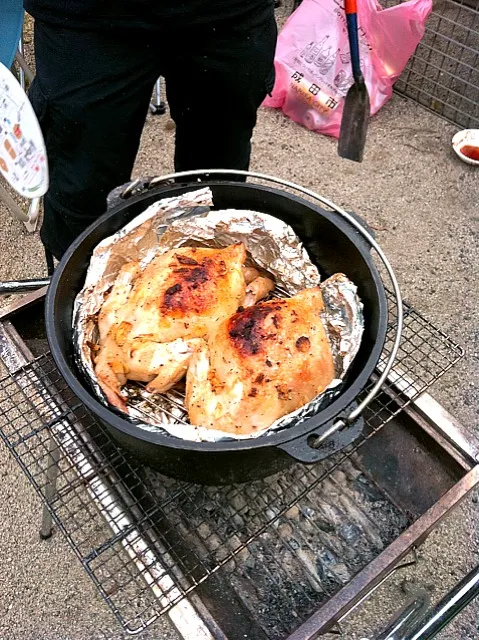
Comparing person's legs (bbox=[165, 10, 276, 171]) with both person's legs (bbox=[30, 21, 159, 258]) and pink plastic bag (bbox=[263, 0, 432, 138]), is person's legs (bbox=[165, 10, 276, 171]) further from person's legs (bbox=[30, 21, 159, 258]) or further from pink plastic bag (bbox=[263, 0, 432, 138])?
pink plastic bag (bbox=[263, 0, 432, 138])

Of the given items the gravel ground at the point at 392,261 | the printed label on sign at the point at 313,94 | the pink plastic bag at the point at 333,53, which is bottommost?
the gravel ground at the point at 392,261

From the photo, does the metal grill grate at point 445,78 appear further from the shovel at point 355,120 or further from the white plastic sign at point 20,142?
the white plastic sign at point 20,142

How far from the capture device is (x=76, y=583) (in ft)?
6.41

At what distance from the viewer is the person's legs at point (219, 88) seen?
1.78 metres

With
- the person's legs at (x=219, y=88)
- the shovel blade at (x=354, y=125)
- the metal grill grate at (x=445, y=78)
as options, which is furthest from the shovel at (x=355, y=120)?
the metal grill grate at (x=445, y=78)

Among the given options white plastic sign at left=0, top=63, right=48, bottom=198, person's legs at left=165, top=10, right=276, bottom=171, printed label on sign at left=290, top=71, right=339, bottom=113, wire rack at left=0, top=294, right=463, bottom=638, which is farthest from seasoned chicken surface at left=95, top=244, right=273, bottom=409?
printed label on sign at left=290, top=71, right=339, bottom=113

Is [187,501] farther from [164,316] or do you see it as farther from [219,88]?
[219,88]

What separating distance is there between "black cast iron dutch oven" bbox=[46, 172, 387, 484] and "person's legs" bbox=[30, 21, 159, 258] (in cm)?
43

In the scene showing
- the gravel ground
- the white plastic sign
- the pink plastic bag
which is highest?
the white plastic sign

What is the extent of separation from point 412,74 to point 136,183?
2.89m

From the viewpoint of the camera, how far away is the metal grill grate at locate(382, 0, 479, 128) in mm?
3549

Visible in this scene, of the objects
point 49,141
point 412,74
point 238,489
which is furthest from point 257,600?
point 412,74

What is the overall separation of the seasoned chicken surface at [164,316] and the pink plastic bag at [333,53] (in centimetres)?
221

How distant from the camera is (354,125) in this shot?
85.7 inches
